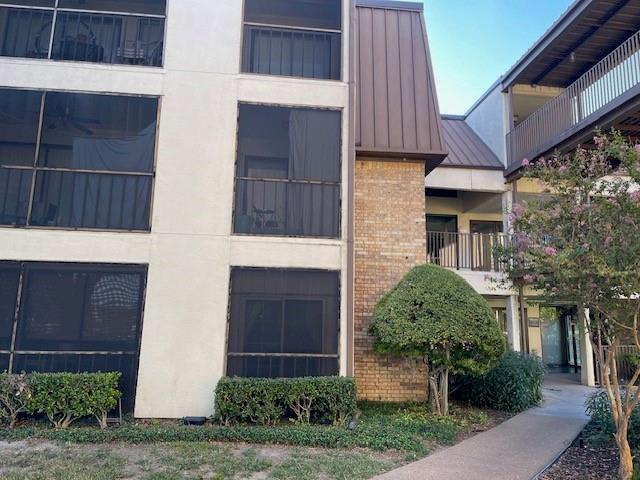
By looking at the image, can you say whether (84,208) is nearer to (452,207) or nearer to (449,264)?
(449,264)

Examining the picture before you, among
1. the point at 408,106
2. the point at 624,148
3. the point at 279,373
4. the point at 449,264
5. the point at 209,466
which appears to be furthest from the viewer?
the point at 449,264

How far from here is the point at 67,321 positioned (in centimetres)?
812

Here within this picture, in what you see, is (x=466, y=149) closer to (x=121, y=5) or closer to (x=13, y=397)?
(x=121, y=5)

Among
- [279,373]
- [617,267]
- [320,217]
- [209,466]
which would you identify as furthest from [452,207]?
[209,466]

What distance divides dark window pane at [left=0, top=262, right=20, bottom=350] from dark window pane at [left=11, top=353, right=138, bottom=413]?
1.20 feet

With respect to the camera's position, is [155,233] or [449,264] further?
[449,264]

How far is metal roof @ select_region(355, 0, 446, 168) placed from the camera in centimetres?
1091

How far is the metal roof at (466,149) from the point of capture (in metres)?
14.2

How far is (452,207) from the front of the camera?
15.8 meters

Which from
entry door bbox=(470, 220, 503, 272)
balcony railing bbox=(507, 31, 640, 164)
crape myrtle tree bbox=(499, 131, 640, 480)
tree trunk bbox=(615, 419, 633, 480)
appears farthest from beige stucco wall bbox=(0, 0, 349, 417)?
entry door bbox=(470, 220, 503, 272)

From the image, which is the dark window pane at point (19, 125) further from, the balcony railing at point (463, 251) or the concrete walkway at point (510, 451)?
the balcony railing at point (463, 251)

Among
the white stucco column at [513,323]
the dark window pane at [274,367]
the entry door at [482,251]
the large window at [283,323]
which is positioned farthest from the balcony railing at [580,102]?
the dark window pane at [274,367]

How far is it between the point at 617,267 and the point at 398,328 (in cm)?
394

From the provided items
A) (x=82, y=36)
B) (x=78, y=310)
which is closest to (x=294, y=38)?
(x=82, y=36)
